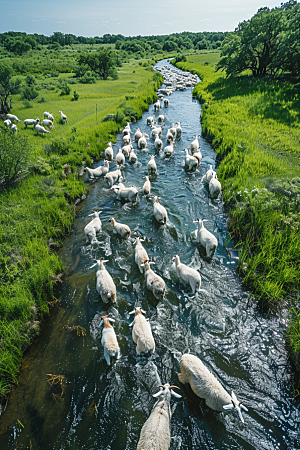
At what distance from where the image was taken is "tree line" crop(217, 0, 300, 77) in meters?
25.0

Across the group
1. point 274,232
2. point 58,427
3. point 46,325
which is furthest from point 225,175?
point 58,427

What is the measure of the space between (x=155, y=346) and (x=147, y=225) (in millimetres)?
5432

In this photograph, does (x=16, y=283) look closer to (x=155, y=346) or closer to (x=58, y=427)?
(x=58, y=427)

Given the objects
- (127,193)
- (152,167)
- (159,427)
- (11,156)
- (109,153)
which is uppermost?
(11,156)

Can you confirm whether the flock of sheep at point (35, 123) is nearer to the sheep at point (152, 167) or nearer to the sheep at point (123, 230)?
the sheep at point (152, 167)

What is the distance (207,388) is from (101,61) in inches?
2034

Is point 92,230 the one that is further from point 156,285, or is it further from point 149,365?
point 149,365

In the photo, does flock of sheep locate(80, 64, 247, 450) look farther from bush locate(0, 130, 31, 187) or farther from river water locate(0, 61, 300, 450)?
bush locate(0, 130, 31, 187)

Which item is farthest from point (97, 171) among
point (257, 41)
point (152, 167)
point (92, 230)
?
point (257, 41)

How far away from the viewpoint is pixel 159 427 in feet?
14.0

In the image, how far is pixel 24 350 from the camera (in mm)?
6133

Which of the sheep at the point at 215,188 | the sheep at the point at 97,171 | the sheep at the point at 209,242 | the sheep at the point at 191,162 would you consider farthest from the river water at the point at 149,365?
→ the sheep at the point at 191,162

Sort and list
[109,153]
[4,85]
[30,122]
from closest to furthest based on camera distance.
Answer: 1. [109,153]
2. [30,122]
3. [4,85]

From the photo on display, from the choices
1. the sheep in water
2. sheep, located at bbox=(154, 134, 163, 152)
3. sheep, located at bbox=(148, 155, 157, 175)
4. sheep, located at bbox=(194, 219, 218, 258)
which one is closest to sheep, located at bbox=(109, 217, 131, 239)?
sheep, located at bbox=(194, 219, 218, 258)
